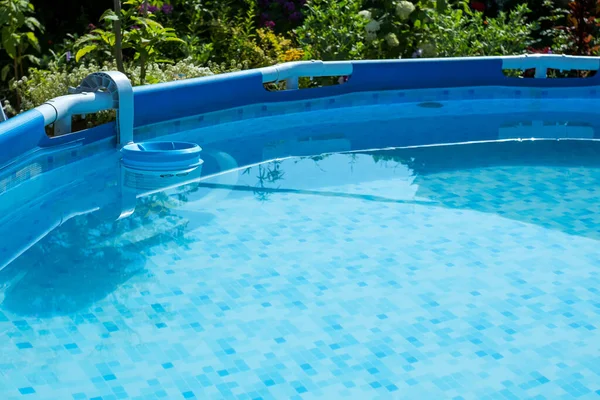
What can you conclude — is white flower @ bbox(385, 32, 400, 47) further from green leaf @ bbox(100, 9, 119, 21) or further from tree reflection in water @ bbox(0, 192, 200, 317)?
tree reflection in water @ bbox(0, 192, 200, 317)

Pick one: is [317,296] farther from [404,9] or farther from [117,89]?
[404,9]

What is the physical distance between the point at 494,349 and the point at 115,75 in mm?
3608

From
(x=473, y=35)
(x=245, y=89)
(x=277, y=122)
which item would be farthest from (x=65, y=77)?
(x=473, y=35)

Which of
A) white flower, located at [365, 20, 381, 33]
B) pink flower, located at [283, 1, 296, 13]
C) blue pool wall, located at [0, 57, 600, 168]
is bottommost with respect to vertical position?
blue pool wall, located at [0, 57, 600, 168]

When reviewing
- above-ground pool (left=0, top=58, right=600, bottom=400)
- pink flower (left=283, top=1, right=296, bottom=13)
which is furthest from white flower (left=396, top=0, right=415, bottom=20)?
above-ground pool (left=0, top=58, right=600, bottom=400)

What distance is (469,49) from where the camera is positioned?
963cm

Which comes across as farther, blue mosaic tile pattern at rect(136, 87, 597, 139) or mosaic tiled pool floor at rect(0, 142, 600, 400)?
blue mosaic tile pattern at rect(136, 87, 597, 139)

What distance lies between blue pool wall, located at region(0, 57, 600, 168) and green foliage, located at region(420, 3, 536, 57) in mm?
458

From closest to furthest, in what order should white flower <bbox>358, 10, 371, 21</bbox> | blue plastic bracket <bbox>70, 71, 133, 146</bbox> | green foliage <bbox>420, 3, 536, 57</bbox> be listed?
blue plastic bracket <bbox>70, 71, 133, 146</bbox>, white flower <bbox>358, 10, 371, 21</bbox>, green foliage <bbox>420, 3, 536, 57</bbox>

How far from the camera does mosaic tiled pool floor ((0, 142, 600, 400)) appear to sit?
3389 millimetres

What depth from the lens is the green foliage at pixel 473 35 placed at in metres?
9.27

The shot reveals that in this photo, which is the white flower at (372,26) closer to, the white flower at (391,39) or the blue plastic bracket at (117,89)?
the white flower at (391,39)

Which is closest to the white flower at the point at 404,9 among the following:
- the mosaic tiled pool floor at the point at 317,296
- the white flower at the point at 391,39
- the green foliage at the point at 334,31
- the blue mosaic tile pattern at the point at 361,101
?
the white flower at the point at 391,39

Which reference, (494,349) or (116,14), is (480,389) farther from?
(116,14)
